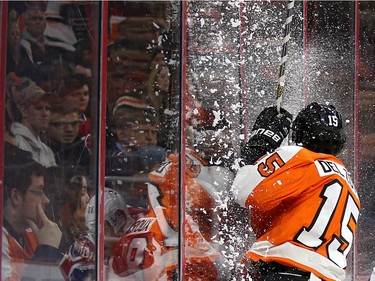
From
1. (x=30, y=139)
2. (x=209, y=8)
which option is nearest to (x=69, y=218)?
(x=30, y=139)

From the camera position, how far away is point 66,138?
9.51ft

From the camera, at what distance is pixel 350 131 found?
13.7 feet

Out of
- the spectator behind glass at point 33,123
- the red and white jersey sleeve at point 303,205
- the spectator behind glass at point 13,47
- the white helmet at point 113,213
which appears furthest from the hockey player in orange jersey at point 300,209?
the spectator behind glass at point 13,47

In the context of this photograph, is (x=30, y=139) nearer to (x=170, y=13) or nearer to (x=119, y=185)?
(x=119, y=185)

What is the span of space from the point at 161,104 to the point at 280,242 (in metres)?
0.83

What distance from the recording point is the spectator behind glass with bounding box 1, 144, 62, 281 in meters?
2.73

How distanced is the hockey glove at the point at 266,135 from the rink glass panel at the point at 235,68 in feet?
1.64

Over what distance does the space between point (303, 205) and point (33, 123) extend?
2.90 ft

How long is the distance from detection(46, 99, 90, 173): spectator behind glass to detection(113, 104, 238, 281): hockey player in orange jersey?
1.31ft

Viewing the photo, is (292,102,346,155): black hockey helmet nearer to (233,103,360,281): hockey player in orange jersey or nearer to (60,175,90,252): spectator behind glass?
(233,103,360,281): hockey player in orange jersey

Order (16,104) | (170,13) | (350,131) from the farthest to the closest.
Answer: (350,131), (170,13), (16,104)

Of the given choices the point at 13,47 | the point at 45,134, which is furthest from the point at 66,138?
the point at 13,47

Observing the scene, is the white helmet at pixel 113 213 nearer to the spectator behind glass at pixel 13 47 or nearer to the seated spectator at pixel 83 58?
the seated spectator at pixel 83 58

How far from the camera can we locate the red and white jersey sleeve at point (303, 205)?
270 cm
